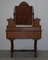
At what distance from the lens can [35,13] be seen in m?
5.24

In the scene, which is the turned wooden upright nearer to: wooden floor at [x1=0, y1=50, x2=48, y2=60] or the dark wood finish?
the dark wood finish

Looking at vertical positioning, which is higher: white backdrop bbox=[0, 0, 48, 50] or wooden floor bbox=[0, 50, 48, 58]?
white backdrop bbox=[0, 0, 48, 50]

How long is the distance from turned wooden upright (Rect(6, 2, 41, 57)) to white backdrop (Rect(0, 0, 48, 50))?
0.29m

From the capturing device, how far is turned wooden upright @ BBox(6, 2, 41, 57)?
179 inches

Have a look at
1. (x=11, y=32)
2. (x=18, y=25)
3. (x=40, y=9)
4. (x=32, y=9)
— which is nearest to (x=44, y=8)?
(x=40, y=9)

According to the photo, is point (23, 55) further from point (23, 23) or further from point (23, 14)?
point (23, 14)

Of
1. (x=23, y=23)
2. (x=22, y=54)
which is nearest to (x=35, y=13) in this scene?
(x=23, y=23)

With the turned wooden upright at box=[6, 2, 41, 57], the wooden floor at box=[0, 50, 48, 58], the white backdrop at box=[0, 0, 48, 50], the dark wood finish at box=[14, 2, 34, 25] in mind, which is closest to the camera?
the turned wooden upright at box=[6, 2, 41, 57]

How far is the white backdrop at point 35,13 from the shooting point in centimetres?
521

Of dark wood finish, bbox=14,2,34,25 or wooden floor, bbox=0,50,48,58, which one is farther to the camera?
dark wood finish, bbox=14,2,34,25

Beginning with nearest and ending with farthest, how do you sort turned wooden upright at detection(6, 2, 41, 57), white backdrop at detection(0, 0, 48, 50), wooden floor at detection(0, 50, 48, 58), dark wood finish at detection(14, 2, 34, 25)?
1. turned wooden upright at detection(6, 2, 41, 57)
2. wooden floor at detection(0, 50, 48, 58)
3. dark wood finish at detection(14, 2, 34, 25)
4. white backdrop at detection(0, 0, 48, 50)

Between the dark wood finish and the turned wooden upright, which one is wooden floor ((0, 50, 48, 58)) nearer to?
the turned wooden upright

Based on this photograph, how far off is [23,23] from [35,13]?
1.78 feet

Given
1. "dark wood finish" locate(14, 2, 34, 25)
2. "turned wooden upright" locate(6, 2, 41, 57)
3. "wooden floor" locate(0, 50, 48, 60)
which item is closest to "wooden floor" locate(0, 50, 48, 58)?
"wooden floor" locate(0, 50, 48, 60)
